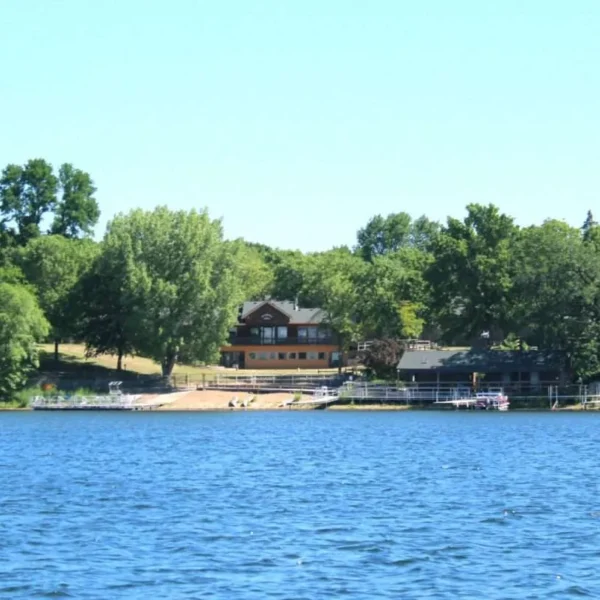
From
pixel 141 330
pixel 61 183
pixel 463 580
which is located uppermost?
pixel 61 183

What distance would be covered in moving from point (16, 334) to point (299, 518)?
58.5 m

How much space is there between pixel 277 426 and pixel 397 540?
45.0 m

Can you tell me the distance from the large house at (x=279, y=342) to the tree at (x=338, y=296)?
Answer: 85.3 inches

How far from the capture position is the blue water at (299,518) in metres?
26.0

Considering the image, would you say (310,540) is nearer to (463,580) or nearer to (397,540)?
(397,540)

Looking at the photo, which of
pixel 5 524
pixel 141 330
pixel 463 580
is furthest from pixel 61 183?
pixel 463 580

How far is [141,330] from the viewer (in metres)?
96.4

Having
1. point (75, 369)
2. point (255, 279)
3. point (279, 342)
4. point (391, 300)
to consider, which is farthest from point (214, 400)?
point (255, 279)

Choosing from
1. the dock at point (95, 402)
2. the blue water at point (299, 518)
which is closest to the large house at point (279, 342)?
the dock at point (95, 402)

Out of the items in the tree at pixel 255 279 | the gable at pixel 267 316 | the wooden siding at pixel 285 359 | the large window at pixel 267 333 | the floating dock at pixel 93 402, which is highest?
the tree at pixel 255 279

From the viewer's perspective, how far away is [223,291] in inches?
3846

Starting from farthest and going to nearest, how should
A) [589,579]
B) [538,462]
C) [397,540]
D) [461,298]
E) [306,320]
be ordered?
[306,320] < [461,298] < [538,462] < [397,540] < [589,579]

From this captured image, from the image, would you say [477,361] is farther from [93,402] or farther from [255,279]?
[255,279]

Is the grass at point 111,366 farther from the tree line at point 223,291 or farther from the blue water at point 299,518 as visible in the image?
the blue water at point 299,518
